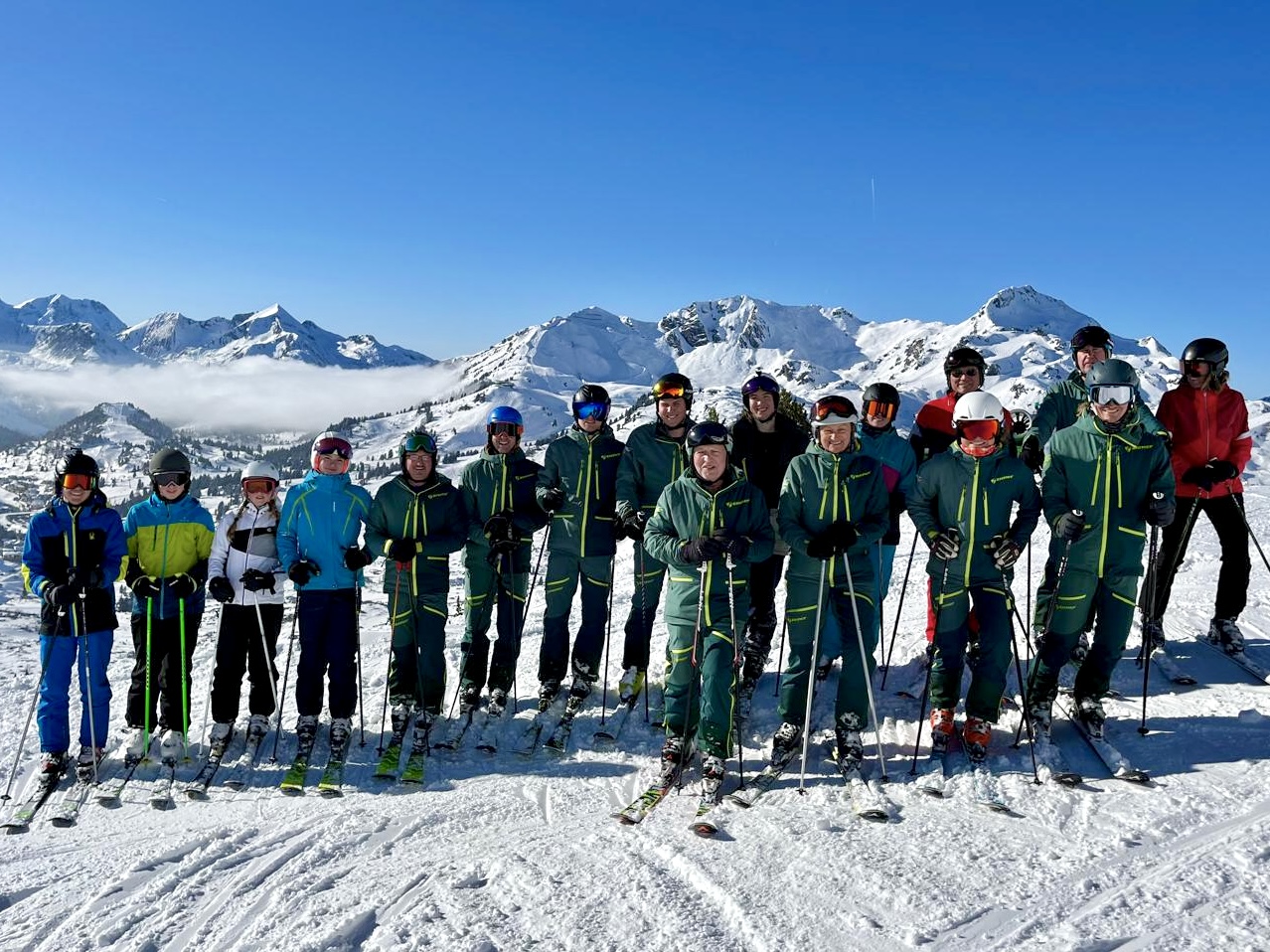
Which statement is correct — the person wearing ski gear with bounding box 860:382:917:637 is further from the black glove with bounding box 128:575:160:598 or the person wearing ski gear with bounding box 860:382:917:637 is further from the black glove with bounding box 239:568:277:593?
the black glove with bounding box 128:575:160:598

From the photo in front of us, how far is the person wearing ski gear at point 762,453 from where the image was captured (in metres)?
7.14

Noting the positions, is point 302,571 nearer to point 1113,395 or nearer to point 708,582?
point 708,582

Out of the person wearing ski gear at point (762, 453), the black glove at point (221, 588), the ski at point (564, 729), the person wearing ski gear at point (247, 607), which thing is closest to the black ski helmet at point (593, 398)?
the person wearing ski gear at point (762, 453)

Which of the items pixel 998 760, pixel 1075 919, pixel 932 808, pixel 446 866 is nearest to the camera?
pixel 1075 919

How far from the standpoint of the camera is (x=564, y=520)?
7.44m

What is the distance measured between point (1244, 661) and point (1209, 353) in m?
2.81

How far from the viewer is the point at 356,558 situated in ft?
22.4

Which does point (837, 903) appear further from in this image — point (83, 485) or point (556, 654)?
point (83, 485)

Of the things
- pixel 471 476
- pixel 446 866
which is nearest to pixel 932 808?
pixel 446 866

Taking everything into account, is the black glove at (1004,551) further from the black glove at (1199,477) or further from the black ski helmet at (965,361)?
the black glove at (1199,477)

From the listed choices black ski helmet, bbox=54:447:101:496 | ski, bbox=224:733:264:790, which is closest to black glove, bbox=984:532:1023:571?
ski, bbox=224:733:264:790

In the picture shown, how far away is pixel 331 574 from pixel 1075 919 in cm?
575

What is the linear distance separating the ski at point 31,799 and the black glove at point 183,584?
1.68 m

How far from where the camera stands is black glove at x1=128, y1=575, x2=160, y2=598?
22.8 ft
